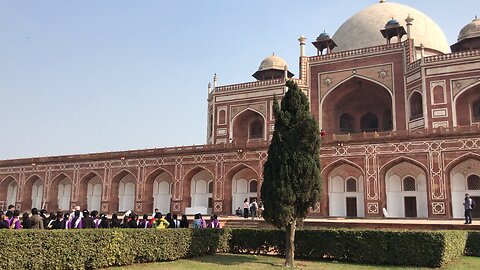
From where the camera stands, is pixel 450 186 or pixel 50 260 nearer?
pixel 50 260

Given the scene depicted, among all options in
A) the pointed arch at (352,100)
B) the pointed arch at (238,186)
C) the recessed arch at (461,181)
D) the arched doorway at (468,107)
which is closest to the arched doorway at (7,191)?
the pointed arch at (238,186)

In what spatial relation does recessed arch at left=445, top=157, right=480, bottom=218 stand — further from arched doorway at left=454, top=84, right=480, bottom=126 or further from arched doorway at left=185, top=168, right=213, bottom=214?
arched doorway at left=185, top=168, right=213, bottom=214

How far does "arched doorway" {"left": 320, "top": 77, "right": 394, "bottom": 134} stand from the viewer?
87.0 feet

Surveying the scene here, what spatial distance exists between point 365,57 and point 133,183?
14.6 m

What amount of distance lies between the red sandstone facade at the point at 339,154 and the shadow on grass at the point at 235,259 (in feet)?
29.2

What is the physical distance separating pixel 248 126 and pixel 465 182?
13.6 metres

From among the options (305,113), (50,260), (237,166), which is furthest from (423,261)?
(237,166)

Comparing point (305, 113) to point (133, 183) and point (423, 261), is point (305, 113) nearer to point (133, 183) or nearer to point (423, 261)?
point (423, 261)

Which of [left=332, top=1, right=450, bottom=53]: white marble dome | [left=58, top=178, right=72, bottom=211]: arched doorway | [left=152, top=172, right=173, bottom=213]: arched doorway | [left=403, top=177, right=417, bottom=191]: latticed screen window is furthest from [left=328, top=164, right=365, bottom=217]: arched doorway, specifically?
[left=58, top=178, right=72, bottom=211]: arched doorway

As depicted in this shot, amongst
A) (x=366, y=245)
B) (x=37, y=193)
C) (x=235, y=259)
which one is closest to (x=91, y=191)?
(x=37, y=193)

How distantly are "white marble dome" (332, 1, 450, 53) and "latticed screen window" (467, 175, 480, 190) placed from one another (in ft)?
39.7

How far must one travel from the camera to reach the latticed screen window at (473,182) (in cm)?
1914

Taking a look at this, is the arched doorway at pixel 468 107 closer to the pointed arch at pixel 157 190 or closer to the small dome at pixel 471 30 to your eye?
the small dome at pixel 471 30

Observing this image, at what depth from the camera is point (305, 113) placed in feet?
33.7
